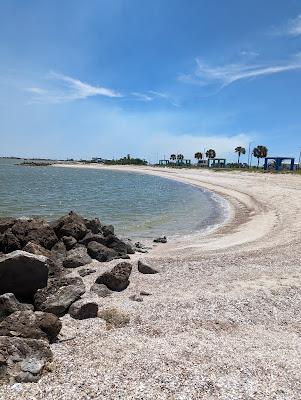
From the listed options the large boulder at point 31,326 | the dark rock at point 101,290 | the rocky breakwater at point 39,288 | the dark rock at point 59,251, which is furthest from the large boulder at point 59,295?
the dark rock at point 59,251

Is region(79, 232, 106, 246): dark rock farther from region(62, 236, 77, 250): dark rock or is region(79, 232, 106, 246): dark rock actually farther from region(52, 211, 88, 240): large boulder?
region(52, 211, 88, 240): large boulder

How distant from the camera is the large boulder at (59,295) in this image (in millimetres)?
8359

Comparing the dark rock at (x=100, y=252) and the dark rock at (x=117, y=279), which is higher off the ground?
the dark rock at (x=117, y=279)

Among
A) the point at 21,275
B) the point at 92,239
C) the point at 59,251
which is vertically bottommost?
the point at 59,251

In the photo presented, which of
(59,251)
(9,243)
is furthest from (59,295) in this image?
(59,251)

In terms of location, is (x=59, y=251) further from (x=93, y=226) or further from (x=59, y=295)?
(x=59, y=295)

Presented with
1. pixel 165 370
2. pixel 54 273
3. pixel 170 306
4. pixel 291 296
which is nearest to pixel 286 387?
pixel 165 370

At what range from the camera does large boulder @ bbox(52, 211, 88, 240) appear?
1614cm

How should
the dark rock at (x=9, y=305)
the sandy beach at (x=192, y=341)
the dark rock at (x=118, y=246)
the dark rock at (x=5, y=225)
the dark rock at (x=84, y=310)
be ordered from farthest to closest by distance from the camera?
the dark rock at (x=5, y=225)
the dark rock at (x=118, y=246)
the dark rock at (x=84, y=310)
the dark rock at (x=9, y=305)
the sandy beach at (x=192, y=341)

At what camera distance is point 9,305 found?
796cm

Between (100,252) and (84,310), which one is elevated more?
(84,310)

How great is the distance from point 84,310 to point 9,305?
139 cm

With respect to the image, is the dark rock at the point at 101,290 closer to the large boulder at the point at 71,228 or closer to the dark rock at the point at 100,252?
the dark rock at the point at 100,252

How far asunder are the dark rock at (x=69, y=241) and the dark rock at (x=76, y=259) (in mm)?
1207
